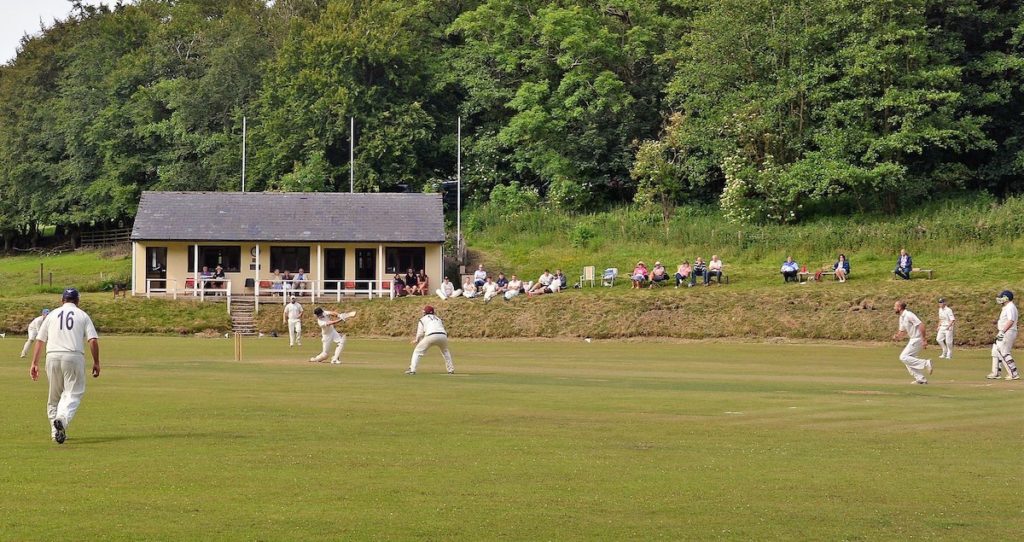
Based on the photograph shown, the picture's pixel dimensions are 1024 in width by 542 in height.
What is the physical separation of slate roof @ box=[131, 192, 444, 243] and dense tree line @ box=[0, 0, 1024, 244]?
1271 centimetres

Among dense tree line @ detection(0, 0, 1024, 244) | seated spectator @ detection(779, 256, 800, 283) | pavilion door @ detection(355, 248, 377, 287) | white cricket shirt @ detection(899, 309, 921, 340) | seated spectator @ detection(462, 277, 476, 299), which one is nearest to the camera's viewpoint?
white cricket shirt @ detection(899, 309, 921, 340)

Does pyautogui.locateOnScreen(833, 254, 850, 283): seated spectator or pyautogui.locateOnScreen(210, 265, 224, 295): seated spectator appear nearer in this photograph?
pyautogui.locateOnScreen(833, 254, 850, 283): seated spectator

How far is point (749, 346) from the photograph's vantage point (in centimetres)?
4375

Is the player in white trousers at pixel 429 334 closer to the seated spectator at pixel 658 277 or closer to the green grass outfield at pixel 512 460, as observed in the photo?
the green grass outfield at pixel 512 460

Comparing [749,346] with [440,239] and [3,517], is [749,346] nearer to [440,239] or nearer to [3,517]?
[440,239]

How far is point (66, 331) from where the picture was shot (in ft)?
52.6

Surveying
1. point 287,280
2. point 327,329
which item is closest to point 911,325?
point 327,329

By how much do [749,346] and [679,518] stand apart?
3279 cm

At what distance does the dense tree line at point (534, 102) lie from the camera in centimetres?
6431

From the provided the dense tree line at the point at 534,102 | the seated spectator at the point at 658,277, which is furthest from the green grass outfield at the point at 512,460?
the dense tree line at the point at 534,102

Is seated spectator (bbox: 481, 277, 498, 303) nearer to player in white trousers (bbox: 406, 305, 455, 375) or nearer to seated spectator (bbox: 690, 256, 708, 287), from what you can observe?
seated spectator (bbox: 690, 256, 708, 287)

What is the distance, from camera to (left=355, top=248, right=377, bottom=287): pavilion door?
208ft

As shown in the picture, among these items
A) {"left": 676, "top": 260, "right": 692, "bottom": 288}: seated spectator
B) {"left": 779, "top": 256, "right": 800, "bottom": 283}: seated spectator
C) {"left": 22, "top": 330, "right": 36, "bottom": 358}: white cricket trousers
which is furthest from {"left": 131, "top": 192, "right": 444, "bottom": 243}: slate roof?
{"left": 22, "top": 330, "right": 36, "bottom": 358}: white cricket trousers

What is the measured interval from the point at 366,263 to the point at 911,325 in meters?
39.6
